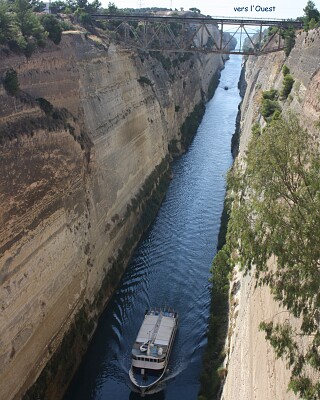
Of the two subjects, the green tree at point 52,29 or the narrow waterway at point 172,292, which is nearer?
the narrow waterway at point 172,292

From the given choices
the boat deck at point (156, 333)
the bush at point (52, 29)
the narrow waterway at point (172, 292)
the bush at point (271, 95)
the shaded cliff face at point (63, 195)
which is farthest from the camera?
the bush at point (271, 95)

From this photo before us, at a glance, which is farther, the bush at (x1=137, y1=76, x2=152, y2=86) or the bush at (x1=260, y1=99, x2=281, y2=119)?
the bush at (x1=137, y1=76, x2=152, y2=86)

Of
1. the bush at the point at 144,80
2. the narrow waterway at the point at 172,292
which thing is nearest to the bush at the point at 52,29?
the narrow waterway at the point at 172,292

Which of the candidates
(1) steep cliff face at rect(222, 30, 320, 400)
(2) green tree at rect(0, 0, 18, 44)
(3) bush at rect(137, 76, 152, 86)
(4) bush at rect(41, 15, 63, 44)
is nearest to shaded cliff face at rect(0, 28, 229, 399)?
(4) bush at rect(41, 15, 63, 44)

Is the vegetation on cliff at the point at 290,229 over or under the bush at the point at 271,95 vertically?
over

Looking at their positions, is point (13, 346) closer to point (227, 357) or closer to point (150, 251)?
point (227, 357)

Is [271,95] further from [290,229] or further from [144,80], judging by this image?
[290,229]

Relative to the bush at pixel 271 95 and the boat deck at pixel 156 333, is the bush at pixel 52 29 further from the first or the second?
the bush at pixel 271 95

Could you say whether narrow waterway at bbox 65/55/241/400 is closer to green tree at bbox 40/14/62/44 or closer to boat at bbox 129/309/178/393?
boat at bbox 129/309/178/393
